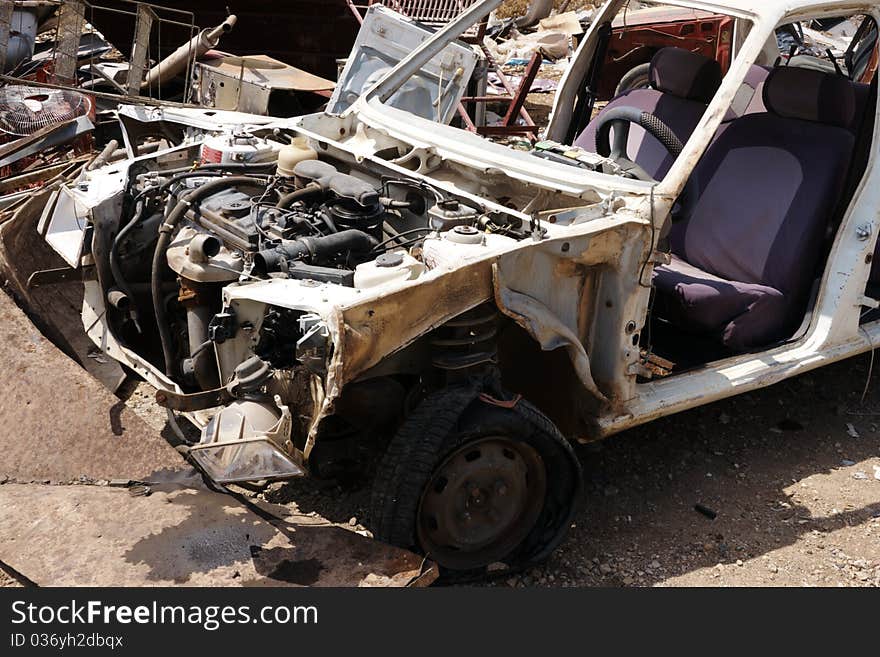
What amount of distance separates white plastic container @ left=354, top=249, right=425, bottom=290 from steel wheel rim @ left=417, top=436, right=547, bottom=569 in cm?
59

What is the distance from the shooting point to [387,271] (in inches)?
112

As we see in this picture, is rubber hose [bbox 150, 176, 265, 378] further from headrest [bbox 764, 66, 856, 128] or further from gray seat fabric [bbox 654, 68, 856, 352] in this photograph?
headrest [bbox 764, 66, 856, 128]

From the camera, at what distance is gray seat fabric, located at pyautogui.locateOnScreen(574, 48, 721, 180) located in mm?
4270

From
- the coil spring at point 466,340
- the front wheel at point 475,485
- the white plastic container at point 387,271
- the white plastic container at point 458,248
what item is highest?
the white plastic container at point 458,248

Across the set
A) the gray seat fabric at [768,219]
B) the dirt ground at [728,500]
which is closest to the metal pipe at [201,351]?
the dirt ground at [728,500]

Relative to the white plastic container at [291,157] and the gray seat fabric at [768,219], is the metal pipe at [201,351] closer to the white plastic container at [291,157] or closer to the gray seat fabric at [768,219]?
the white plastic container at [291,157]

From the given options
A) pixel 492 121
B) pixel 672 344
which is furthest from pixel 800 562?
pixel 492 121

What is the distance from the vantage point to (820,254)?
3885 mm

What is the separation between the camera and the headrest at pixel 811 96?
394cm

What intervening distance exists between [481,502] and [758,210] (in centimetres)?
190

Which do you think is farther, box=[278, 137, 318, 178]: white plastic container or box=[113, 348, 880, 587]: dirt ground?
box=[278, 137, 318, 178]: white plastic container

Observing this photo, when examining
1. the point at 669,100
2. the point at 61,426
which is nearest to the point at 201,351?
the point at 61,426

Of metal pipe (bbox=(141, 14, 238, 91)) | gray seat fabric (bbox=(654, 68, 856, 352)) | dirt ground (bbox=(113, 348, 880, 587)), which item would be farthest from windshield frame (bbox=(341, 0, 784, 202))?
metal pipe (bbox=(141, 14, 238, 91))

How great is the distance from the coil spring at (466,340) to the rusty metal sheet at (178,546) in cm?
62
